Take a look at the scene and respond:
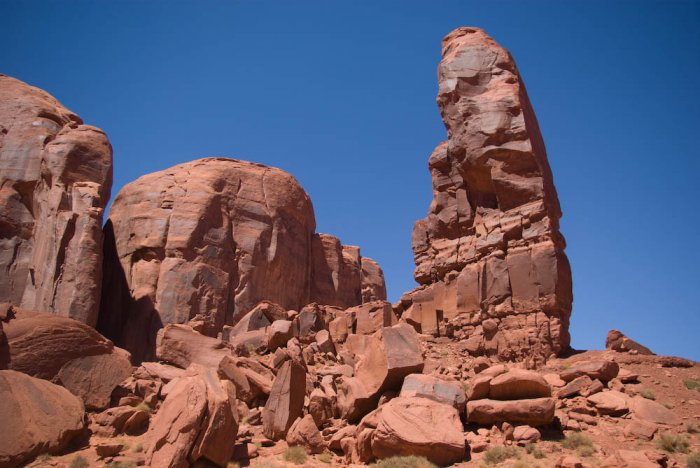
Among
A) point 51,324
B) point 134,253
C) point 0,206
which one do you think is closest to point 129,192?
point 134,253

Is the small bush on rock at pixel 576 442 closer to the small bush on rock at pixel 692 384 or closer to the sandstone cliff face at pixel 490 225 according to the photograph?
the small bush on rock at pixel 692 384

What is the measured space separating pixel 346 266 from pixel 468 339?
2295cm

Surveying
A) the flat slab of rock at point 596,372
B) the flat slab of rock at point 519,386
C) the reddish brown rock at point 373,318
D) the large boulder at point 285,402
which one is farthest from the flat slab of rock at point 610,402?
the reddish brown rock at point 373,318

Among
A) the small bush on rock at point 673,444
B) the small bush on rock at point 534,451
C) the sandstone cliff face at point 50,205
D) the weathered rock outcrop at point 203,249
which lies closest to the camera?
the small bush on rock at point 534,451

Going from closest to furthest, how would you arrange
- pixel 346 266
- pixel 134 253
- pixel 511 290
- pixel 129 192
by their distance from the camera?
1. pixel 511 290
2. pixel 134 253
3. pixel 129 192
4. pixel 346 266

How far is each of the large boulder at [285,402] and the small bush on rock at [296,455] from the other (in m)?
0.98

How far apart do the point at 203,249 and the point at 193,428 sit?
23.1m

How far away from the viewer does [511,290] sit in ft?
74.9

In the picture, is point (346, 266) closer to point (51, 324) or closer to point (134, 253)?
point (134, 253)

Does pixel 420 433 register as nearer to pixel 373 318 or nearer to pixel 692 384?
pixel 692 384

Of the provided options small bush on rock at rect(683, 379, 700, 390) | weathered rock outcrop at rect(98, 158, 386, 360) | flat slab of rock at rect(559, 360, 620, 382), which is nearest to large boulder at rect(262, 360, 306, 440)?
flat slab of rock at rect(559, 360, 620, 382)

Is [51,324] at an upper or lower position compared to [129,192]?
lower

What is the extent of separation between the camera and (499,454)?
13.1 meters

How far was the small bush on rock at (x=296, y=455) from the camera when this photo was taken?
1321cm
